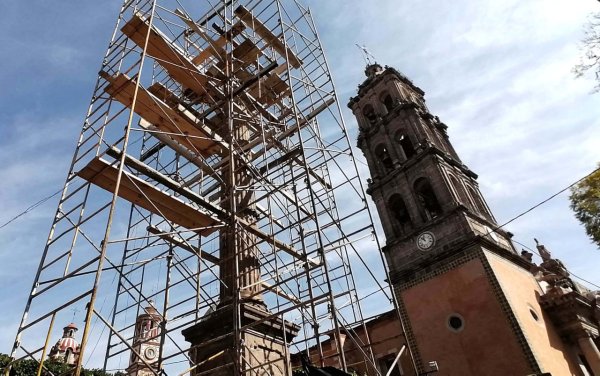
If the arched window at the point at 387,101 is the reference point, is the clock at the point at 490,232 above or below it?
below

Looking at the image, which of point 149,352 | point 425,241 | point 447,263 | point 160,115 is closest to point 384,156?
point 425,241

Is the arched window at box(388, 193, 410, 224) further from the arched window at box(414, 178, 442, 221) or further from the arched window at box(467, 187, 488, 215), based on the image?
the arched window at box(467, 187, 488, 215)

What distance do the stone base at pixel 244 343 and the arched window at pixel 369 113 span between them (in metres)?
22.8

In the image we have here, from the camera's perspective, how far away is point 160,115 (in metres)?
11.2

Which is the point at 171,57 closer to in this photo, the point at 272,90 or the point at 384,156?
the point at 272,90

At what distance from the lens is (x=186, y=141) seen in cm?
1177

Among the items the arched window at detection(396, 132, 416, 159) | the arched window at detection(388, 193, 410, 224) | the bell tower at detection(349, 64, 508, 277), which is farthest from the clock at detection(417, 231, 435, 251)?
the arched window at detection(396, 132, 416, 159)

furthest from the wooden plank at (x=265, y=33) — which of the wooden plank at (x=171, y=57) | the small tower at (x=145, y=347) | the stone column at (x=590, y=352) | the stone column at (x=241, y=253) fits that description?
the stone column at (x=590, y=352)

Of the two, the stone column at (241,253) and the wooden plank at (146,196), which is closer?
the wooden plank at (146,196)

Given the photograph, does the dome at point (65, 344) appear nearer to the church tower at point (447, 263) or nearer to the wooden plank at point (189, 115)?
the church tower at point (447, 263)

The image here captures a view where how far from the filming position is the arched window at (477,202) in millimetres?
23292

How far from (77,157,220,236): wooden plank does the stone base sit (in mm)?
2151

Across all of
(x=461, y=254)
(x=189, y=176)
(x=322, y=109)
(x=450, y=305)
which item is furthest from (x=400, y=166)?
(x=189, y=176)

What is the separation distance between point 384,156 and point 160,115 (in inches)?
701
